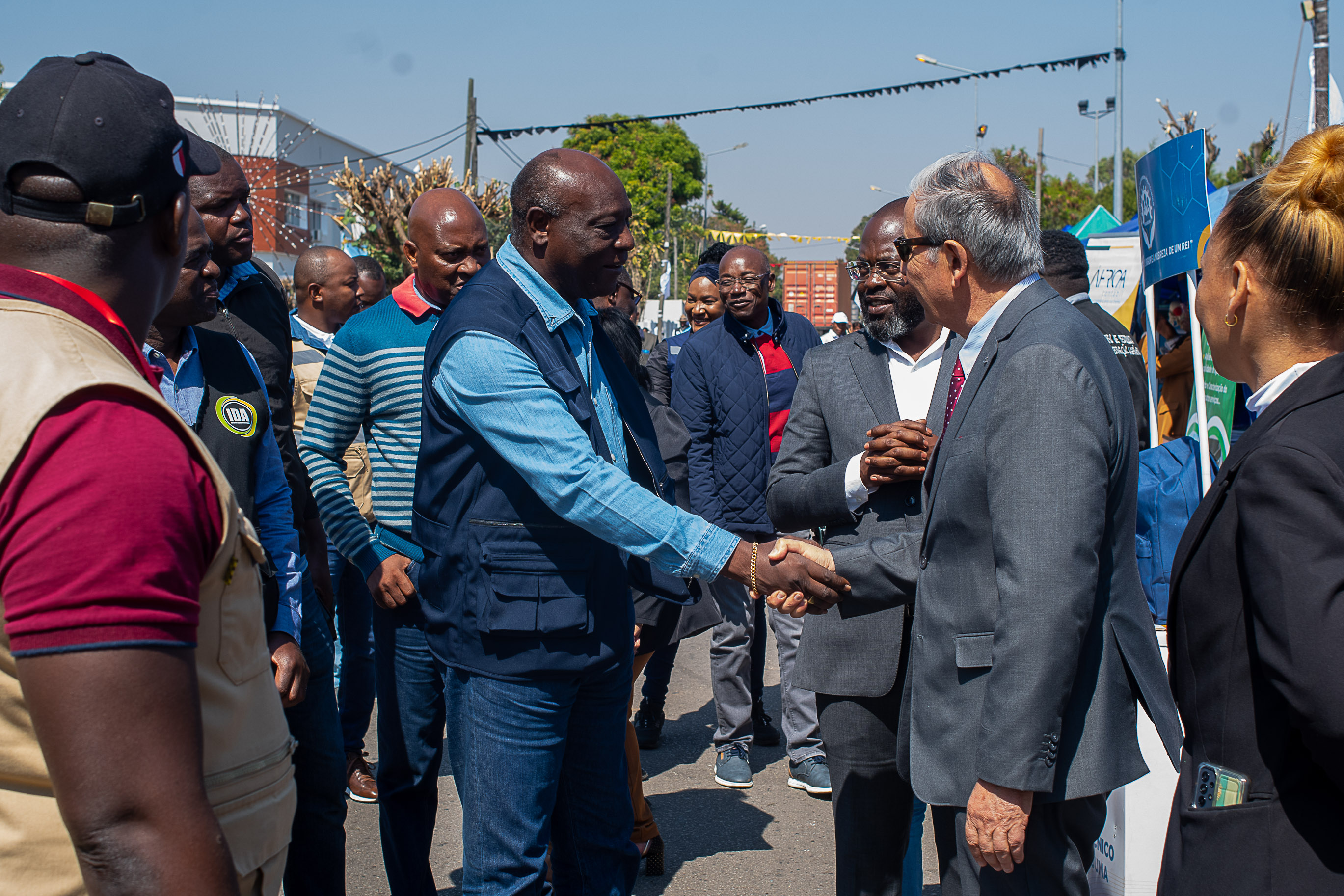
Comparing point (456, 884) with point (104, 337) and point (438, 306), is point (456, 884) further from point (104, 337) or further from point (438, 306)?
point (104, 337)

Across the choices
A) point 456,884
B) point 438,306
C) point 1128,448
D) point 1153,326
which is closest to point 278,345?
point 438,306

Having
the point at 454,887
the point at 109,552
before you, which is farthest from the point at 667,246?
the point at 109,552

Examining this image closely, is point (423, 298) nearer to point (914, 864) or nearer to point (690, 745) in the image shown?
point (914, 864)

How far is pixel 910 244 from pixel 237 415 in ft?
5.84

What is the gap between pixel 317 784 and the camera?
114 inches

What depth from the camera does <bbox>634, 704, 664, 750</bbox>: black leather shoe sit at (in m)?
5.30

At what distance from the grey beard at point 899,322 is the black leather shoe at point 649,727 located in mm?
2822

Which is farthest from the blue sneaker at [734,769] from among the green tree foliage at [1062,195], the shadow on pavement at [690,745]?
the green tree foliage at [1062,195]

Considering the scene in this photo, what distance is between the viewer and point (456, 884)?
3.81 meters

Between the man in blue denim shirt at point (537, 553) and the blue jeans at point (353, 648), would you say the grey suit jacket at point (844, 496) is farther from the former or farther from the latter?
the blue jeans at point (353, 648)

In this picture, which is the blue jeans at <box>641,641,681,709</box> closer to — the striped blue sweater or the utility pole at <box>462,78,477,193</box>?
the striped blue sweater

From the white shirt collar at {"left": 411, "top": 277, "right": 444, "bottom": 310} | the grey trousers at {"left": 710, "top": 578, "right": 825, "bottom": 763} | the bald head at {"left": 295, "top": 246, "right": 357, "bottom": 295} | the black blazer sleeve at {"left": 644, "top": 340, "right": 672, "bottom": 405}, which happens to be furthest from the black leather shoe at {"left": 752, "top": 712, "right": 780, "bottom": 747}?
the bald head at {"left": 295, "top": 246, "right": 357, "bottom": 295}

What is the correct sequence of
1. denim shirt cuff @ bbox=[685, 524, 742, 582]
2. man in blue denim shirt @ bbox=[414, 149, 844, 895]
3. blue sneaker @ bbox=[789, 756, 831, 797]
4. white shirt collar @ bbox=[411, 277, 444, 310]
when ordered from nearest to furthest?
man in blue denim shirt @ bbox=[414, 149, 844, 895]
denim shirt cuff @ bbox=[685, 524, 742, 582]
white shirt collar @ bbox=[411, 277, 444, 310]
blue sneaker @ bbox=[789, 756, 831, 797]

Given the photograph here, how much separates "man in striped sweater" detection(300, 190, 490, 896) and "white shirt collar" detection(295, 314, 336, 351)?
8.68 ft
